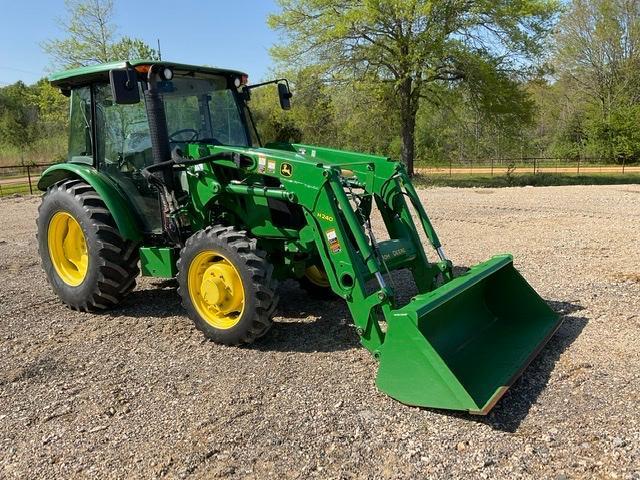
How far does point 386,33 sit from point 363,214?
1793cm

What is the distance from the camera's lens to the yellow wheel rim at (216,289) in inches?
181

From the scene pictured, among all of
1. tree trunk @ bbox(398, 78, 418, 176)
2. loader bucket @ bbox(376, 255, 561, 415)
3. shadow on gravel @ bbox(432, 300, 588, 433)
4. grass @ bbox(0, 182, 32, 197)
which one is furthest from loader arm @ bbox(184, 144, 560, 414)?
tree trunk @ bbox(398, 78, 418, 176)

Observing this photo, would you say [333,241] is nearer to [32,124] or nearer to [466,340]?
[466,340]

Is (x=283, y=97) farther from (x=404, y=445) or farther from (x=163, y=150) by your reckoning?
(x=404, y=445)

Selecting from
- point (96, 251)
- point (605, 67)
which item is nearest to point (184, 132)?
point (96, 251)

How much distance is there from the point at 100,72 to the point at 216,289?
2419mm

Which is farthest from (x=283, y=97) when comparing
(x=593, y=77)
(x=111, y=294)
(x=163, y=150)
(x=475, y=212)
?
(x=593, y=77)

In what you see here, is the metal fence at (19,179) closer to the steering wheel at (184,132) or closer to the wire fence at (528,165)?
the steering wheel at (184,132)

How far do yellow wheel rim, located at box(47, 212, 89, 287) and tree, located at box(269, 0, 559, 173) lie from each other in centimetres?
1628

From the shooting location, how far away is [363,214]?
5.01m

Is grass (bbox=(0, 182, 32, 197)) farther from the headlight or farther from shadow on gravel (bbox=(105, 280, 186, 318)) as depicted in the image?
the headlight

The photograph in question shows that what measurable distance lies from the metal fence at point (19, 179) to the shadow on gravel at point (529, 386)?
17616 millimetres

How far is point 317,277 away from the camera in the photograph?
19.5 feet

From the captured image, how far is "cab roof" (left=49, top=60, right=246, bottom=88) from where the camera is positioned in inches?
201
